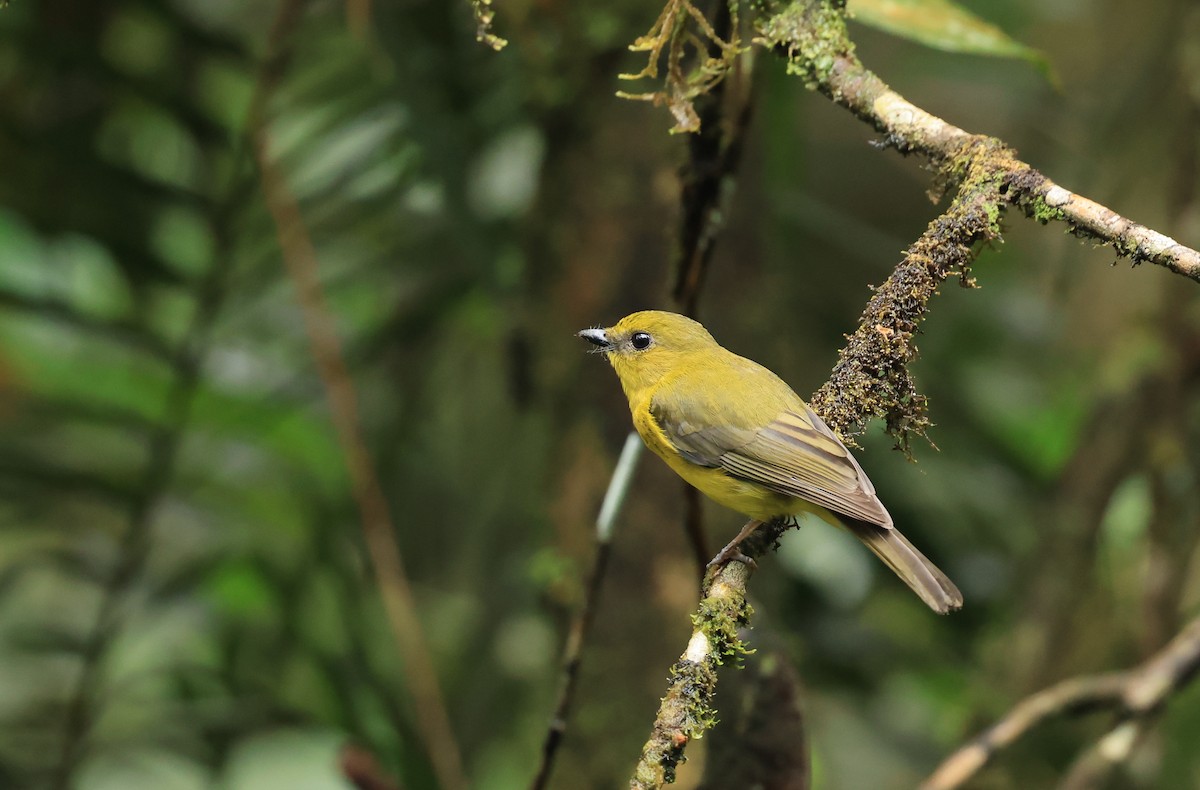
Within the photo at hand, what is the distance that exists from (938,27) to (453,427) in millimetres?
2697

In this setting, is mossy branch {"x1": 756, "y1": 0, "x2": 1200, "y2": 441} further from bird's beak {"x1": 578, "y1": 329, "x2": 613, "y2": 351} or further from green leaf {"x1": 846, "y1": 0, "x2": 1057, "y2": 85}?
bird's beak {"x1": 578, "y1": 329, "x2": 613, "y2": 351}

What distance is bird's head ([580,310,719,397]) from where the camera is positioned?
2654 mm

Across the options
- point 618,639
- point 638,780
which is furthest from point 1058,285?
point 638,780

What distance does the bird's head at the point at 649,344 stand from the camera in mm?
2654

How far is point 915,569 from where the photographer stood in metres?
2.16

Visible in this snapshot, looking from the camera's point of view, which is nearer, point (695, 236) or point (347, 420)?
point (695, 236)

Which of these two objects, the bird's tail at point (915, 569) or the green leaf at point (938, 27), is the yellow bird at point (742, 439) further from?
the green leaf at point (938, 27)

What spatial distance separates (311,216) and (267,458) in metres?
0.82

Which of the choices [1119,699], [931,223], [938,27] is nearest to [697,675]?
[931,223]

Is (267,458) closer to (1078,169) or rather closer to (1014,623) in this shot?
A: (1014,623)

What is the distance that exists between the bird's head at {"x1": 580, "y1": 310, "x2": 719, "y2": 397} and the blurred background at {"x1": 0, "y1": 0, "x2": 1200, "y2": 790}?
448 mm

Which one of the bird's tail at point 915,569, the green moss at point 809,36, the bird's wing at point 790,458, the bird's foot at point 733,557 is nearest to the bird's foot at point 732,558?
the bird's foot at point 733,557

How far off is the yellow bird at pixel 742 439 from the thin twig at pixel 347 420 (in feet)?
3.30

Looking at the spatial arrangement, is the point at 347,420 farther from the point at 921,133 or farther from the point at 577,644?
the point at 921,133
